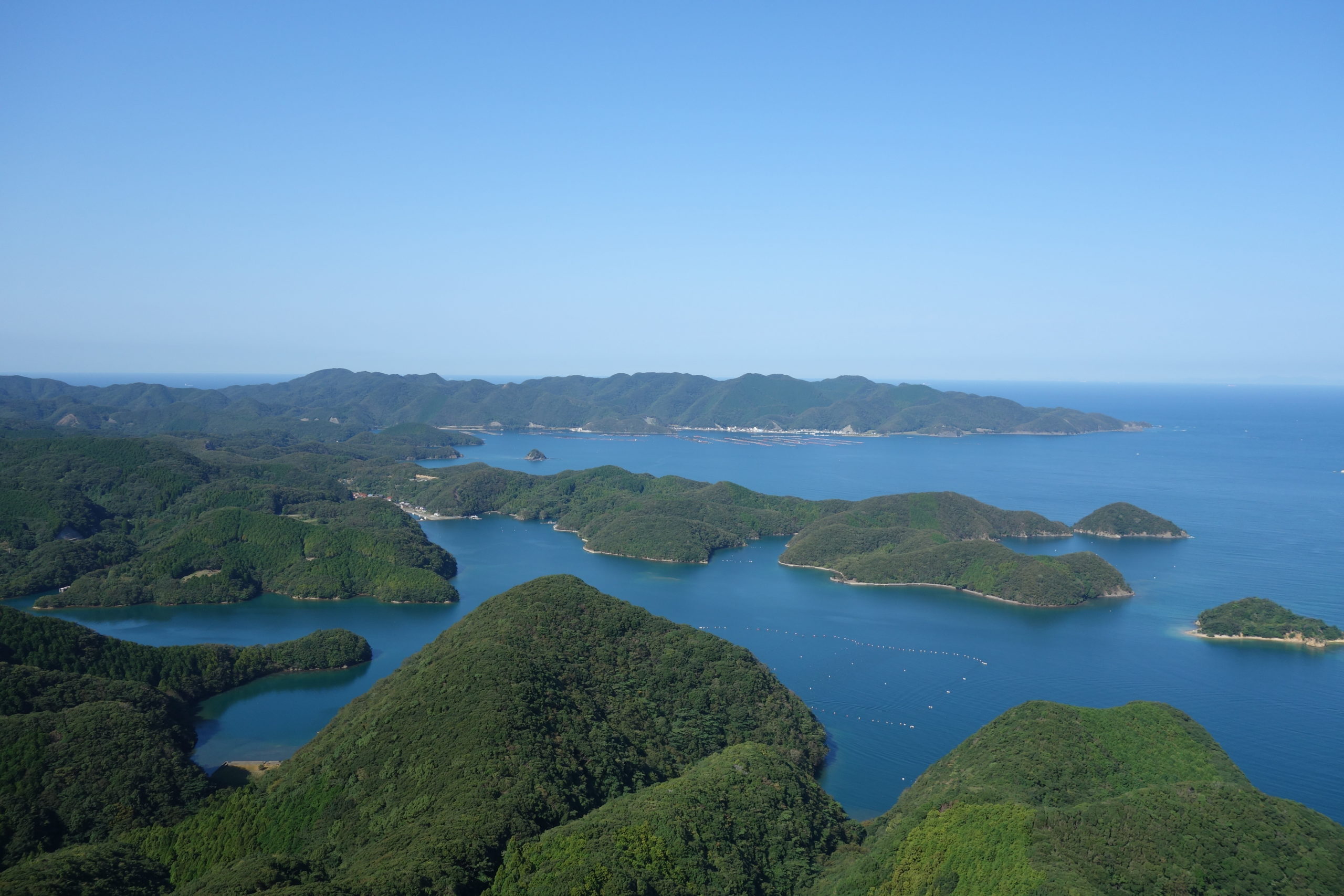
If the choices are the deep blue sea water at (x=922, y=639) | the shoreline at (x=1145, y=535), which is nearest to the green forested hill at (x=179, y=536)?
the deep blue sea water at (x=922, y=639)

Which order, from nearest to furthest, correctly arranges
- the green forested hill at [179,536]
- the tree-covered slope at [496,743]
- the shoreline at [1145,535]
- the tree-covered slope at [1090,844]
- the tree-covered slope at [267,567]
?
1. the tree-covered slope at [1090,844]
2. the tree-covered slope at [496,743]
3. the tree-covered slope at [267,567]
4. the green forested hill at [179,536]
5. the shoreline at [1145,535]

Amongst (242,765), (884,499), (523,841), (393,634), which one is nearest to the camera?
(523,841)

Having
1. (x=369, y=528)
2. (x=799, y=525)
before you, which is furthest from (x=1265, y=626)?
(x=369, y=528)

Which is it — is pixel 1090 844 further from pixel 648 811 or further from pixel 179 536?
pixel 179 536

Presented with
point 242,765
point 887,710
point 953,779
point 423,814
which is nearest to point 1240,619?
point 887,710

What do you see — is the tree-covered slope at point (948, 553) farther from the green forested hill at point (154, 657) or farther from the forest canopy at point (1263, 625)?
the green forested hill at point (154, 657)

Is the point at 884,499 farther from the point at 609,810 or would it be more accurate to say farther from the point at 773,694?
the point at 609,810
